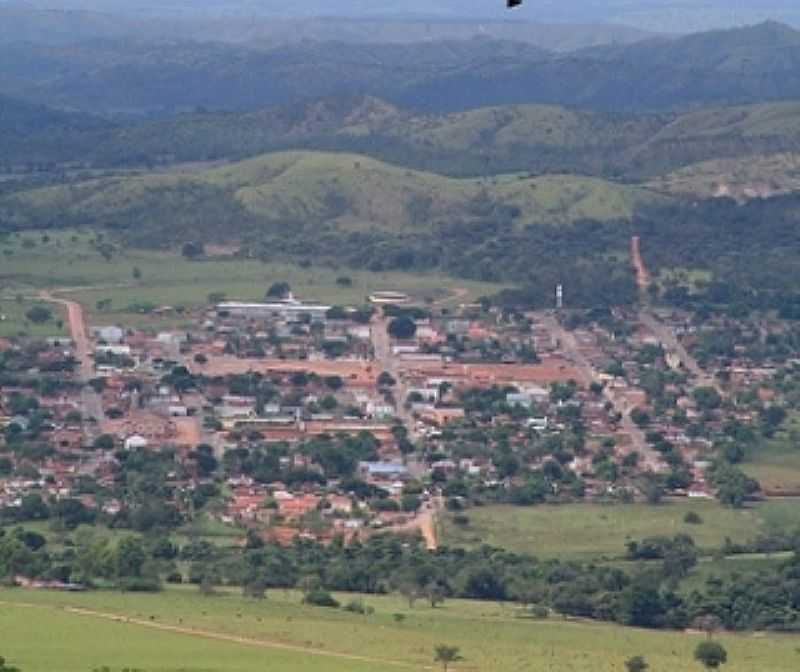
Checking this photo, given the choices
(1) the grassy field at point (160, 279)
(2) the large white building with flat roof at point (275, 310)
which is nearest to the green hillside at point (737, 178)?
(1) the grassy field at point (160, 279)

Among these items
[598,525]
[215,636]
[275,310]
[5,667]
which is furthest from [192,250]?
[5,667]

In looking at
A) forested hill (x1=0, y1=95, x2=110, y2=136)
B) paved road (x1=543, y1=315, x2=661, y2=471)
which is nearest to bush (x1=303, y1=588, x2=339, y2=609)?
paved road (x1=543, y1=315, x2=661, y2=471)

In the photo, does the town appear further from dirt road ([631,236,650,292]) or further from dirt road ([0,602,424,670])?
dirt road ([0,602,424,670])

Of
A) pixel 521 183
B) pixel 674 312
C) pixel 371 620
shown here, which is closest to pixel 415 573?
pixel 371 620

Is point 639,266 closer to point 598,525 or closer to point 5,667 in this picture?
point 598,525

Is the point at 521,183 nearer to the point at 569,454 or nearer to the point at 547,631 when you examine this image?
the point at 569,454

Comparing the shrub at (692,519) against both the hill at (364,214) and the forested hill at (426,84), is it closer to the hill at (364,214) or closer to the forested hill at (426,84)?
the hill at (364,214)
